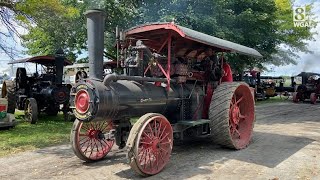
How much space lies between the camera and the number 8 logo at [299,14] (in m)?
26.4

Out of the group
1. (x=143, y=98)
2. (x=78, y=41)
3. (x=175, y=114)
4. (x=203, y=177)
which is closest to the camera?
(x=203, y=177)

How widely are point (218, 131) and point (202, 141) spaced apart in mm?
1293

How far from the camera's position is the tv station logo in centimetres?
2598

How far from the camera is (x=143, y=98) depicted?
17.7 feet

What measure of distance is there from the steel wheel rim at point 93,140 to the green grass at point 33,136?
1708 millimetres

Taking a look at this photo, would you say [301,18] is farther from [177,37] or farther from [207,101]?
[177,37]

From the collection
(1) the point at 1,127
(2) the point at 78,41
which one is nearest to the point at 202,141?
(1) the point at 1,127

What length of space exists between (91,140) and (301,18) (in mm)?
25790

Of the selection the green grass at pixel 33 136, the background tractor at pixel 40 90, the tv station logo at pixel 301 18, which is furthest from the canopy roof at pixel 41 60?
the tv station logo at pixel 301 18

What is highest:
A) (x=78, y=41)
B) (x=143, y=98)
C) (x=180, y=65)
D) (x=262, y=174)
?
(x=78, y=41)

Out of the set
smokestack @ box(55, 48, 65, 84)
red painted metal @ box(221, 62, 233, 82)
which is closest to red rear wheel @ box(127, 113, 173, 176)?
red painted metal @ box(221, 62, 233, 82)

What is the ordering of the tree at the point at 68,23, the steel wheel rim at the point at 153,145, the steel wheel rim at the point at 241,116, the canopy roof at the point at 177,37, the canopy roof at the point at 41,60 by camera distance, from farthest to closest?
the canopy roof at the point at 41,60 → the tree at the point at 68,23 → the steel wheel rim at the point at 241,116 → the canopy roof at the point at 177,37 → the steel wheel rim at the point at 153,145

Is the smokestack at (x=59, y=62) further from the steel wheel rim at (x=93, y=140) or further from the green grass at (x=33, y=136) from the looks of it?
the steel wheel rim at (x=93, y=140)

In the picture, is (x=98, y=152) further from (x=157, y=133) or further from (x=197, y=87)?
(x=197, y=87)
